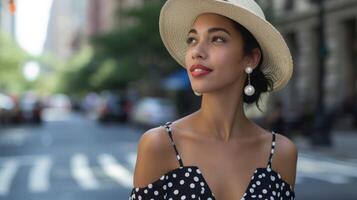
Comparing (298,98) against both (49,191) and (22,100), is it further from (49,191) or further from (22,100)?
(49,191)

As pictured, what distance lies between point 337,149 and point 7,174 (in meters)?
10.0

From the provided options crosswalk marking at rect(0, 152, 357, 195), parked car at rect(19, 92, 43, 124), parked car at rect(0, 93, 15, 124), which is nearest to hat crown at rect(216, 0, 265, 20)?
crosswalk marking at rect(0, 152, 357, 195)

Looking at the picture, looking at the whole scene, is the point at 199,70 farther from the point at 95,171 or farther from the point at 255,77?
the point at 95,171

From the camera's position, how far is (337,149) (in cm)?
2236

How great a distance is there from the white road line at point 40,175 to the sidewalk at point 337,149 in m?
7.86

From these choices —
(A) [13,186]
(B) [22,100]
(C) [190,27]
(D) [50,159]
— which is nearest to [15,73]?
(B) [22,100]

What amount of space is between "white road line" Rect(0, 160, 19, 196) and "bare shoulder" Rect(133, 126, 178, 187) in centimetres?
1166

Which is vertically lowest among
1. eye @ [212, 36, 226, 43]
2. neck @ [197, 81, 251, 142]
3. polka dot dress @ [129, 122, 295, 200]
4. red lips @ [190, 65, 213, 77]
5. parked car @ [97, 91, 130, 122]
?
polka dot dress @ [129, 122, 295, 200]

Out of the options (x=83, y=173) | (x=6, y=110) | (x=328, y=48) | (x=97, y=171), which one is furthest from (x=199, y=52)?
(x=6, y=110)

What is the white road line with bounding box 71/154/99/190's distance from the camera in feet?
48.1

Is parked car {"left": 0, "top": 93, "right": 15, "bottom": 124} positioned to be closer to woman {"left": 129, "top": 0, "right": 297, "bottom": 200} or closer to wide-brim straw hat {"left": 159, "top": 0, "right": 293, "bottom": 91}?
wide-brim straw hat {"left": 159, "top": 0, "right": 293, "bottom": 91}

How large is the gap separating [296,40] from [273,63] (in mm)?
37957

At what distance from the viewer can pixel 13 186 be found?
590 inches

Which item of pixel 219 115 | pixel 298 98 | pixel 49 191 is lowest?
pixel 219 115
